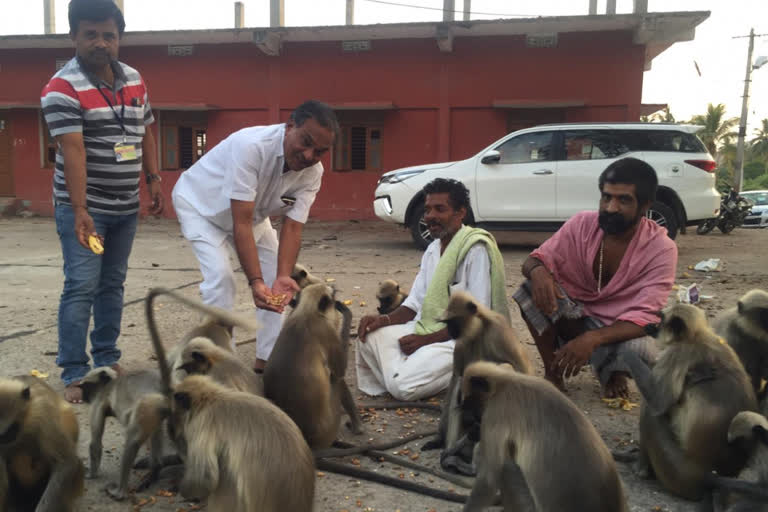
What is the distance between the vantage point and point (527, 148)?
32.6 feet

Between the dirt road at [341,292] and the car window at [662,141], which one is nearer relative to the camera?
the dirt road at [341,292]

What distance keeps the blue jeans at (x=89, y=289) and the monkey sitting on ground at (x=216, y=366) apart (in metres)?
1.15

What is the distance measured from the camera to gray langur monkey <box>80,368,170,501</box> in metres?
2.51

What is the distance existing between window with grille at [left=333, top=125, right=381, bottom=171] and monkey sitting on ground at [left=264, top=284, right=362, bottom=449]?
11.8 m

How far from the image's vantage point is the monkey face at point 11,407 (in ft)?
6.78

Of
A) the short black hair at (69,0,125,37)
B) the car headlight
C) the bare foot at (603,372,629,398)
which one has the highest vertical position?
the short black hair at (69,0,125,37)

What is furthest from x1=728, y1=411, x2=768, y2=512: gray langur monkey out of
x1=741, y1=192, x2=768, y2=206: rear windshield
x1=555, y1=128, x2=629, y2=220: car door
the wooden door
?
x1=741, y1=192, x2=768, y2=206: rear windshield

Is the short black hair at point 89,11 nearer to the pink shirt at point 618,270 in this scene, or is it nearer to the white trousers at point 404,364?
the white trousers at point 404,364

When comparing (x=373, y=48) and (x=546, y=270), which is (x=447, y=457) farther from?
(x=373, y=48)

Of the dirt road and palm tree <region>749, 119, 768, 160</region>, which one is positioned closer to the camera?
the dirt road

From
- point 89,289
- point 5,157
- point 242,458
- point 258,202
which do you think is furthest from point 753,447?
point 5,157

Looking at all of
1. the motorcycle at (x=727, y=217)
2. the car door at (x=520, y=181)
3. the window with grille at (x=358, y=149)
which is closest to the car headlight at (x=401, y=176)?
the car door at (x=520, y=181)

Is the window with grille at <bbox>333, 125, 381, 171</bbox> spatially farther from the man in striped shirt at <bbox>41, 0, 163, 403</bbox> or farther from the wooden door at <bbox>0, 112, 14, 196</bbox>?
the man in striped shirt at <bbox>41, 0, 163, 403</bbox>

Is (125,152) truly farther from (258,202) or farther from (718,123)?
(718,123)
